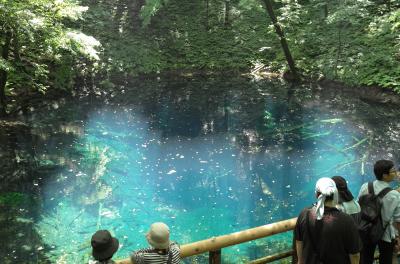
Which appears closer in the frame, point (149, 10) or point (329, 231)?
point (329, 231)

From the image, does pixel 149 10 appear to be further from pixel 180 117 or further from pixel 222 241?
pixel 222 241

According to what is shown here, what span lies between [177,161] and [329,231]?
8.05 metres

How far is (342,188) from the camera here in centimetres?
361

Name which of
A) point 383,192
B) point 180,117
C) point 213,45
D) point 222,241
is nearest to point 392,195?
point 383,192

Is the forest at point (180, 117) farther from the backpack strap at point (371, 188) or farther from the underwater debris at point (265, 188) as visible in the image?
the backpack strap at point (371, 188)

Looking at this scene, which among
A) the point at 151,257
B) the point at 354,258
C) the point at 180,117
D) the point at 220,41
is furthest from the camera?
the point at 220,41

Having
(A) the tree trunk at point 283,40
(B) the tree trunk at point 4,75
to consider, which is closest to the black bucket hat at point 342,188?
(B) the tree trunk at point 4,75

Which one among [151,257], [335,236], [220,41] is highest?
[220,41]

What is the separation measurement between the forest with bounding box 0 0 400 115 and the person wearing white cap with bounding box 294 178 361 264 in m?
10.0

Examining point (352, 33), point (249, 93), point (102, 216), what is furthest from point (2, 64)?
point (352, 33)

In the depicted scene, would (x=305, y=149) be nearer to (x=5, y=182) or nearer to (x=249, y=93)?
(x=249, y=93)

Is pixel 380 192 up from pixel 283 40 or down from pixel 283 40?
down

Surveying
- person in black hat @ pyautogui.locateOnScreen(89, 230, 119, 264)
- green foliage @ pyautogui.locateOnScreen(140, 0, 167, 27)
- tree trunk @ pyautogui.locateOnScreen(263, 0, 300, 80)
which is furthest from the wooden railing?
green foliage @ pyautogui.locateOnScreen(140, 0, 167, 27)

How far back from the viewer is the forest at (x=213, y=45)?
15.2 meters
